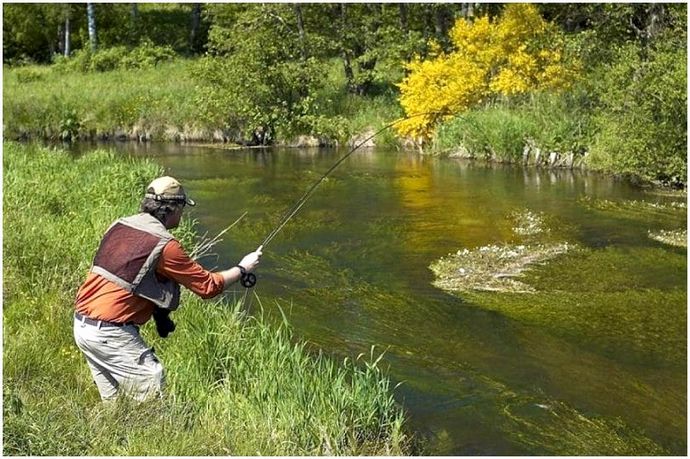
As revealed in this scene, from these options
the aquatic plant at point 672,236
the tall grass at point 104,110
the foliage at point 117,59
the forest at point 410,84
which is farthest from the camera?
the foliage at point 117,59

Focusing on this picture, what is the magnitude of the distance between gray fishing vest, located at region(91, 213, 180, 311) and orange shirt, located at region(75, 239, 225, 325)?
0.05 meters

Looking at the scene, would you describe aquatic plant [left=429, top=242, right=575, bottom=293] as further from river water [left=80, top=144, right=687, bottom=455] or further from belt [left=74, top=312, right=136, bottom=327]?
belt [left=74, top=312, right=136, bottom=327]

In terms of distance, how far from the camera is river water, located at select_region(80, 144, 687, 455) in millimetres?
6150

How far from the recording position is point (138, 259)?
4598 millimetres

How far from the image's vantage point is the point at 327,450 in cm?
493

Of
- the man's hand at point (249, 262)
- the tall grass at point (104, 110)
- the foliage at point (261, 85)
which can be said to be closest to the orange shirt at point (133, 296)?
the man's hand at point (249, 262)

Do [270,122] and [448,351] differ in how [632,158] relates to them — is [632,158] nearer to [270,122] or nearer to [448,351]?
[448,351]

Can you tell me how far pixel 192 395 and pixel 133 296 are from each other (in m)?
1.03

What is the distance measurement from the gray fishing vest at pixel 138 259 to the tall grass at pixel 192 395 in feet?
2.23

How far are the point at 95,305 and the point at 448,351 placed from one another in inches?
146

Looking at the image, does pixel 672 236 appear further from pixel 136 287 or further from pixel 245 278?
pixel 136 287

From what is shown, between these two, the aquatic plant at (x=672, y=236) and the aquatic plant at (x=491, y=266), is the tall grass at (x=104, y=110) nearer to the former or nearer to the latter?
the aquatic plant at (x=491, y=266)

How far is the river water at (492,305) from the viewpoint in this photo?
615 centimetres

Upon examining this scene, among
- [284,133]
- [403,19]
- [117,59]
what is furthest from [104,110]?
[403,19]
